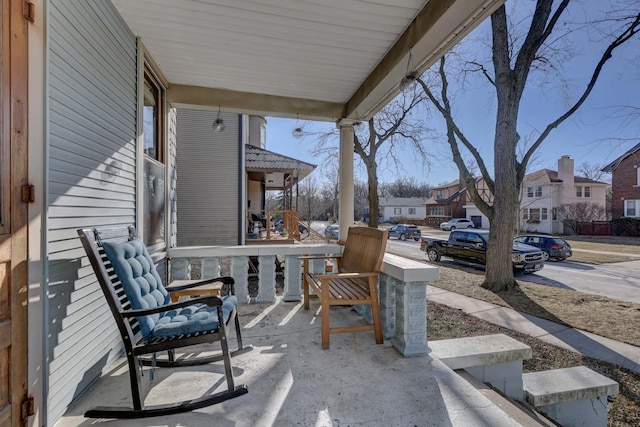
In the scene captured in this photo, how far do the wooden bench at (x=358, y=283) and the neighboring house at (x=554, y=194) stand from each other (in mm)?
23904

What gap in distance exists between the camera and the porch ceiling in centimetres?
242

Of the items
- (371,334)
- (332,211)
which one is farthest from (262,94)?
(332,211)

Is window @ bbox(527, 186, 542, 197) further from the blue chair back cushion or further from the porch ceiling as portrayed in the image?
the blue chair back cushion

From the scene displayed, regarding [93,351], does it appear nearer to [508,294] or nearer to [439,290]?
[439,290]

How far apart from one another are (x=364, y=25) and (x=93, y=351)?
3259 millimetres

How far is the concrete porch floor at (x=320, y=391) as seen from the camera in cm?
172

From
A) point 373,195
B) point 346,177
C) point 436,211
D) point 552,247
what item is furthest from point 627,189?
point 346,177

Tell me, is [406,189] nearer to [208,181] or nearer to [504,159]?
[504,159]

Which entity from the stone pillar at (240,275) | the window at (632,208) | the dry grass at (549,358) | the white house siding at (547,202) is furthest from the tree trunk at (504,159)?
the window at (632,208)

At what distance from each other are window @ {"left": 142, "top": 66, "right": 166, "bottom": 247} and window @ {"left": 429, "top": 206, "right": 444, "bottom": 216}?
3494cm

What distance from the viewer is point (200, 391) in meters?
1.98

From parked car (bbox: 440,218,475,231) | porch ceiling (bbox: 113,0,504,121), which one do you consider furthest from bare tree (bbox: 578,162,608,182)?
porch ceiling (bbox: 113,0,504,121)

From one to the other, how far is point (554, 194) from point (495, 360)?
26510mm

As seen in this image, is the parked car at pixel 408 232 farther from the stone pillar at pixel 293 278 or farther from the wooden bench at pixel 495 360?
the wooden bench at pixel 495 360
